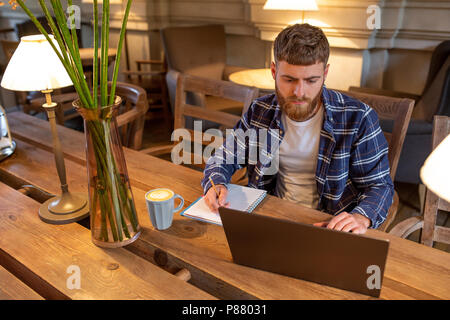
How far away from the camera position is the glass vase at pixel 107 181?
2.69 ft

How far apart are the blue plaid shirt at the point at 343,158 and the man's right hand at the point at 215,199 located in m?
0.05

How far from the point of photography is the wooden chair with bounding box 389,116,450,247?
114 cm

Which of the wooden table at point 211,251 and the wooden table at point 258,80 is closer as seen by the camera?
the wooden table at point 211,251

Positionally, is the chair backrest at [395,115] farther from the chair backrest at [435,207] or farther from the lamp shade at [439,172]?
the lamp shade at [439,172]

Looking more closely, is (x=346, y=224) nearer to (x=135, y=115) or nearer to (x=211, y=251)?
(x=211, y=251)

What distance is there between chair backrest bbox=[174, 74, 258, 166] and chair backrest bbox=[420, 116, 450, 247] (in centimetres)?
62

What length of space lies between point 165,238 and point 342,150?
23.2 inches

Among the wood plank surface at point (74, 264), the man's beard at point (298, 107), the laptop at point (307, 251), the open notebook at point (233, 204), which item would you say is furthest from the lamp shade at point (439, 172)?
the man's beard at point (298, 107)

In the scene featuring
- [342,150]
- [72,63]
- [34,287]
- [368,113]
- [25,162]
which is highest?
[72,63]

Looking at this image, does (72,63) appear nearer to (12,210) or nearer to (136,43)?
(12,210)

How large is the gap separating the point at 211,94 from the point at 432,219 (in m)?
0.91

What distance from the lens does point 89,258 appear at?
0.88 meters

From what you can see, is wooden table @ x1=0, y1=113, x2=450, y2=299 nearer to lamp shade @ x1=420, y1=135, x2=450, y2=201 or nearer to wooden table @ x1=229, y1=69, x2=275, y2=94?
lamp shade @ x1=420, y1=135, x2=450, y2=201
